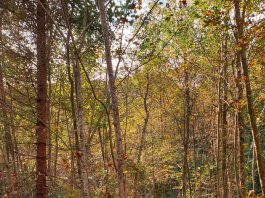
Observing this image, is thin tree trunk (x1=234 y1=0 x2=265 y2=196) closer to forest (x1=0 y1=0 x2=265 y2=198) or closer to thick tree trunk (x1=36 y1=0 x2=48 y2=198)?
forest (x1=0 y1=0 x2=265 y2=198)

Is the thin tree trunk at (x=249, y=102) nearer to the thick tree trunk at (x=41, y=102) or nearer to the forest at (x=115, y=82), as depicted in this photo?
the forest at (x=115, y=82)

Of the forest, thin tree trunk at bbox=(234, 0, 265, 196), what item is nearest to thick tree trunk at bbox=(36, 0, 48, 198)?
the forest

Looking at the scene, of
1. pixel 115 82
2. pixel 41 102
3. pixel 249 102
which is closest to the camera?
pixel 249 102

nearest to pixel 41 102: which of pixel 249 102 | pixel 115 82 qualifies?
pixel 115 82

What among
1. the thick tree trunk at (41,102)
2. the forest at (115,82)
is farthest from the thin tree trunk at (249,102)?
the thick tree trunk at (41,102)

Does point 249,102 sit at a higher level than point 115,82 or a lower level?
lower

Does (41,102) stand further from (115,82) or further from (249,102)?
(249,102)

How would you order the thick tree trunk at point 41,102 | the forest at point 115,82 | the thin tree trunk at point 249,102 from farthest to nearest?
the thick tree trunk at point 41,102, the thin tree trunk at point 249,102, the forest at point 115,82

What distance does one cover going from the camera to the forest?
288cm

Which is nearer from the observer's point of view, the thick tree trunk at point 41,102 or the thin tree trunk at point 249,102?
the thin tree trunk at point 249,102

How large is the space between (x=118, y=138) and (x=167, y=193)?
1833cm

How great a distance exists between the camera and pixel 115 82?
5484 millimetres

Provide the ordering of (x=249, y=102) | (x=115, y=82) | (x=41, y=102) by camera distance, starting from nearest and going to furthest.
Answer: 1. (x=249, y=102)
2. (x=41, y=102)
3. (x=115, y=82)

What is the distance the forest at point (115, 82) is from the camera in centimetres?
288
